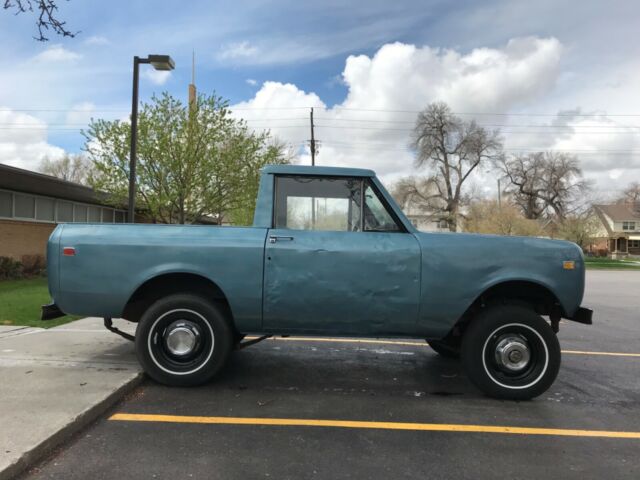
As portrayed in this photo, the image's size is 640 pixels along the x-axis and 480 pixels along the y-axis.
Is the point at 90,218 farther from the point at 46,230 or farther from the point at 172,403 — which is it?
the point at 172,403

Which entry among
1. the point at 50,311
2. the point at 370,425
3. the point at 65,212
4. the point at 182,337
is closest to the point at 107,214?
the point at 65,212

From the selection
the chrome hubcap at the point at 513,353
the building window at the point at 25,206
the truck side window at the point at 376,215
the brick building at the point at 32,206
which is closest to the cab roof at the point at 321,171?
the truck side window at the point at 376,215

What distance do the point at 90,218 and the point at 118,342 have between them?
604 inches

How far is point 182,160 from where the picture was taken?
14.6 meters

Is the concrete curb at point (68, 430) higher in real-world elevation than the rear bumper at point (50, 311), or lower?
lower

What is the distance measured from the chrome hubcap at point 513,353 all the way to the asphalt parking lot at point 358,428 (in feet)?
1.16

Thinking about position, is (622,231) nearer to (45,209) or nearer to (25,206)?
(45,209)

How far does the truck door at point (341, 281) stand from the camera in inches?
177

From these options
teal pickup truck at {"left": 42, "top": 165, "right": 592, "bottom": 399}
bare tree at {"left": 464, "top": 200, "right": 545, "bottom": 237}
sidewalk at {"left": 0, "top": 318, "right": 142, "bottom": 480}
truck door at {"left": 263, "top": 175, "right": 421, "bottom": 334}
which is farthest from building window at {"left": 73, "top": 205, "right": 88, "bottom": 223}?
bare tree at {"left": 464, "top": 200, "right": 545, "bottom": 237}

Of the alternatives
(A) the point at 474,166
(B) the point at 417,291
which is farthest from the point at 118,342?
(A) the point at 474,166

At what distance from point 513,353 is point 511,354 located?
22 millimetres

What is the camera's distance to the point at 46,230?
17203mm

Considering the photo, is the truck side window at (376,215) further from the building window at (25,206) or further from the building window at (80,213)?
the building window at (80,213)

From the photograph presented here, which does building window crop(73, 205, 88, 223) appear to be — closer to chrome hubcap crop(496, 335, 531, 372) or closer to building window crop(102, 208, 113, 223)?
building window crop(102, 208, 113, 223)
